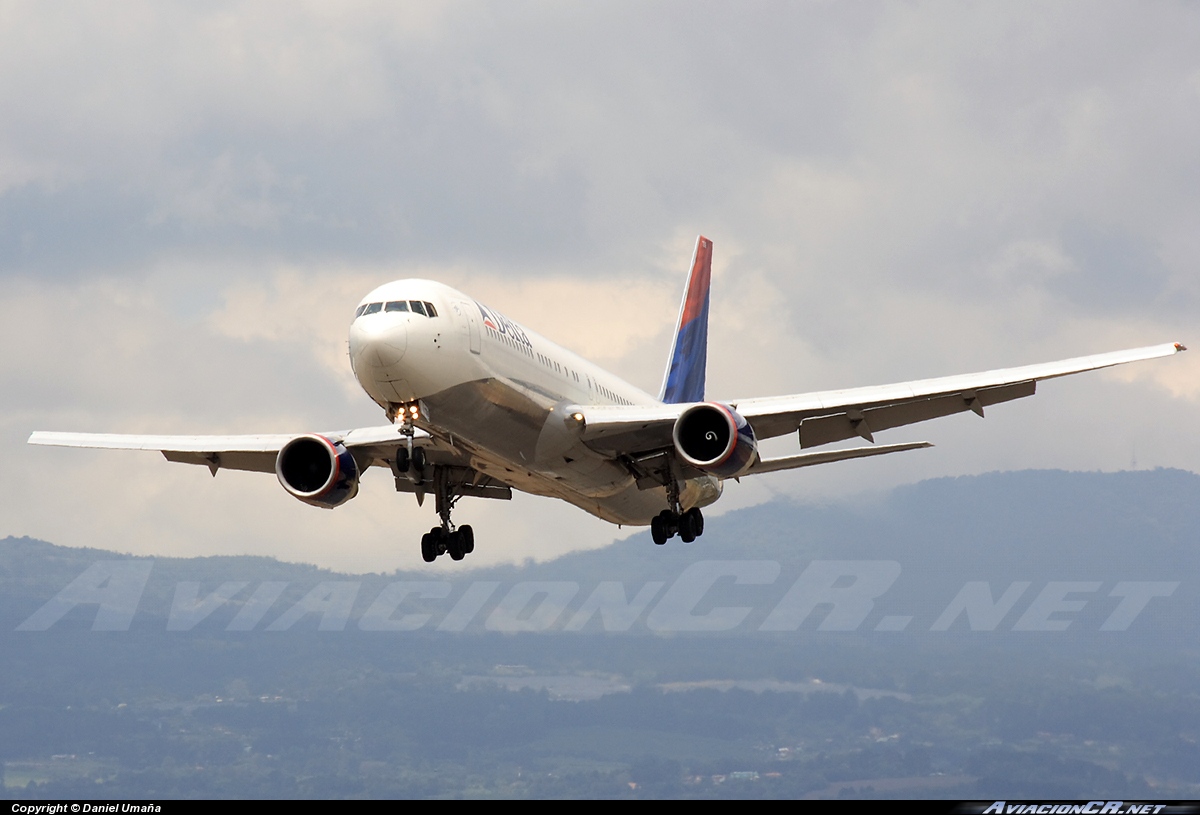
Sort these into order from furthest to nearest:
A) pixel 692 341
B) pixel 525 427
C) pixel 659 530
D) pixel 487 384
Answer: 1. pixel 692 341
2. pixel 659 530
3. pixel 525 427
4. pixel 487 384

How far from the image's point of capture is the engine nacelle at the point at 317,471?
106 feet

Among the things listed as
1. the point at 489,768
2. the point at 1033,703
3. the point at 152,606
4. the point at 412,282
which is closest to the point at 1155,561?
the point at 1033,703

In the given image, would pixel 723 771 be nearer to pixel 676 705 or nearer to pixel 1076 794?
pixel 676 705

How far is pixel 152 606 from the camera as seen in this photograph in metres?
81.2

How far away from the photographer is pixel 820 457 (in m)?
35.3

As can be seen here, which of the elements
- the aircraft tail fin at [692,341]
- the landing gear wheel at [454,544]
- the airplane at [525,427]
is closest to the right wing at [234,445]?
the airplane at [525,427]

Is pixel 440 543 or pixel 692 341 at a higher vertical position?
pixel 692 341

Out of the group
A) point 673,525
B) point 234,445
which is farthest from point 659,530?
point 234,445

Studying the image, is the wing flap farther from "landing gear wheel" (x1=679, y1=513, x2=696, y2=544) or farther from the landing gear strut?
the landing gear strut

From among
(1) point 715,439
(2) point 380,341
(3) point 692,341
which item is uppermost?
(3) point 692,341

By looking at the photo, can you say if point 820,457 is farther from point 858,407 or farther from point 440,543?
point 440,543

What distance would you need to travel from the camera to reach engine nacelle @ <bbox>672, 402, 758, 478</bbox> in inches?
1194

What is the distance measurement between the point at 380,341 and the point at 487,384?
105 inches

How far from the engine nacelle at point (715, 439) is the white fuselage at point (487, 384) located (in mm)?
2221
